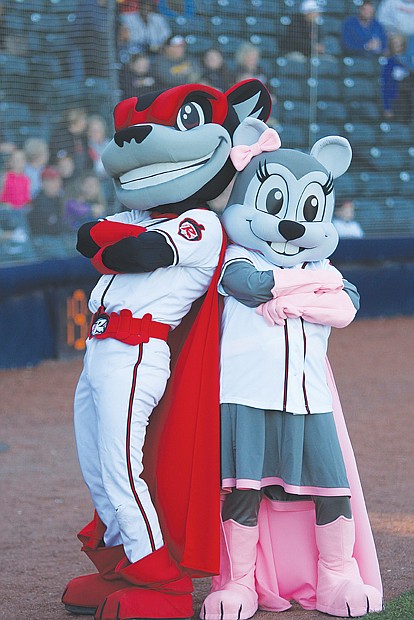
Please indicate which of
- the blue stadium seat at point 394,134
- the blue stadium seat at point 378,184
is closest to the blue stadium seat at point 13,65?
the blue stadium seat at point 378,184

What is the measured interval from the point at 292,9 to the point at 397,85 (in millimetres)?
1637

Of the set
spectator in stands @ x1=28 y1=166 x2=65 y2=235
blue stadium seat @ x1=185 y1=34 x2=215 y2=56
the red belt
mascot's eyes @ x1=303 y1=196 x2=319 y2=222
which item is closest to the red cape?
the red belt

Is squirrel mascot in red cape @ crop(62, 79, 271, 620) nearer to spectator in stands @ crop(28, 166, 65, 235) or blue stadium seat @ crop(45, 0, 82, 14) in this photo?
spectator in stands @ crop(28, 166, 65, 235)

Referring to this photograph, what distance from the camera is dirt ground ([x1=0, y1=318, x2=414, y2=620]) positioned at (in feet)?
13.1

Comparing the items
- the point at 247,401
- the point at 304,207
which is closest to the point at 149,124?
the point at 304,207

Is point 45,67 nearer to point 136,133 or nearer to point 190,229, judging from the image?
point 136,133

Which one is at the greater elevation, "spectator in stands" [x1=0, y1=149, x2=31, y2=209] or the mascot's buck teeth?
the mascot's buck teeth

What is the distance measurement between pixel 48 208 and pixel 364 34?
4.79 m

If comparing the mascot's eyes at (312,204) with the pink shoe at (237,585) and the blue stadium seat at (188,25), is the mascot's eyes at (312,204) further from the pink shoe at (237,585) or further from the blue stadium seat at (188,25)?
the blue stadium seat at (188,25)

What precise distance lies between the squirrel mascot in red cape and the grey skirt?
7cm

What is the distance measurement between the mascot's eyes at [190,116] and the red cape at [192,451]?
476mm

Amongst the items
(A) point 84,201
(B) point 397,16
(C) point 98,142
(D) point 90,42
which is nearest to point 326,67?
(B) point 397,16

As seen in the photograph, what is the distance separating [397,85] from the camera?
11891mm

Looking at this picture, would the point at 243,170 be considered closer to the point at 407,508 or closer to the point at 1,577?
the point at 1,577
